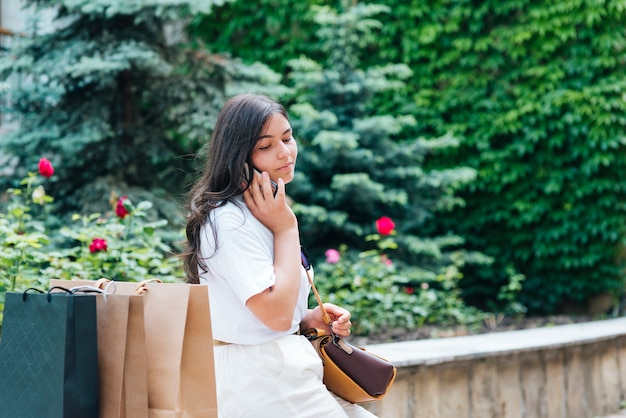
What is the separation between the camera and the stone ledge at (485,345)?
14.0ft

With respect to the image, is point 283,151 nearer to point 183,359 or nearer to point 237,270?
point 237,270

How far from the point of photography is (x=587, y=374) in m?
5.37

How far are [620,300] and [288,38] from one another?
4.82 metres

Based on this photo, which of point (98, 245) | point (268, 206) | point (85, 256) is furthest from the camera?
point (85, 256)

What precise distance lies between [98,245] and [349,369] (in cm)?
216

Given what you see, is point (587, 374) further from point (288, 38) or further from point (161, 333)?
point (288, 38)

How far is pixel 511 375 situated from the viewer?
477 cm

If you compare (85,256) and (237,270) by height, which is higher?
(237,270)

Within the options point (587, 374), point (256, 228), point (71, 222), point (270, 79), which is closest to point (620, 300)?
point (587, 374)

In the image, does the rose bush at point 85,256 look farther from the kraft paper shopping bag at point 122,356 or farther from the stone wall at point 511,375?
the kraft paper shopping bag at point 122,356

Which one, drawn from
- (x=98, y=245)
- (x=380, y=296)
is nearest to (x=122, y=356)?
(x=98, y=245)

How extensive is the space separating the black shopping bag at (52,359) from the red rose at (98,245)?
2200mm

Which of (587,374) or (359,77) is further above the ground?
(359,77)

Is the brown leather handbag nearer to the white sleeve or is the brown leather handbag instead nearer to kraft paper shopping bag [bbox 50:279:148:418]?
the white sleeve
